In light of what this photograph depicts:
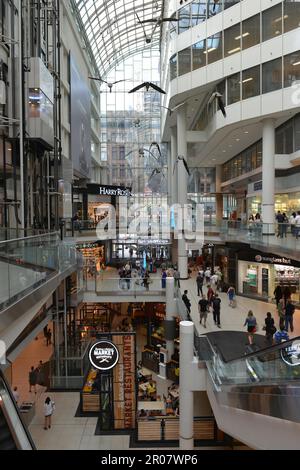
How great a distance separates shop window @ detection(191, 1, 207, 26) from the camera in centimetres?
2214

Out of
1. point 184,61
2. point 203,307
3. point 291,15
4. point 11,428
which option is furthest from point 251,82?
point 11,428

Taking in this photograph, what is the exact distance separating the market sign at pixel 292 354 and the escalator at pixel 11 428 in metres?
6.06

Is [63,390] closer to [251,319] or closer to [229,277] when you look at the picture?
[251,319]

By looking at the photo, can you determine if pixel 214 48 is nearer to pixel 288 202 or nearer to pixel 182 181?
pixel 182 181

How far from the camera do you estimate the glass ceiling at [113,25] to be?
3597 cm

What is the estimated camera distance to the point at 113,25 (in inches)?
1704

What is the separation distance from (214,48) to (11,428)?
21603 mm

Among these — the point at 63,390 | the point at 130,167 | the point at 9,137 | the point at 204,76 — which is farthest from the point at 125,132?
the point at 63,390

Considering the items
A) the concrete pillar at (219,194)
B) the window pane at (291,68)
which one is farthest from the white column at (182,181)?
the concrete pillar at (219,194)

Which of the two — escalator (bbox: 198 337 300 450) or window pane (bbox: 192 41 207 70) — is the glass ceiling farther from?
escalator (bbox: 198 337 300 450)

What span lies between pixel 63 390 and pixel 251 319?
28.5 feet

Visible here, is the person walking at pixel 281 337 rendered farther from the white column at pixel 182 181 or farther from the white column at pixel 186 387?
the white column at pixel 182 181

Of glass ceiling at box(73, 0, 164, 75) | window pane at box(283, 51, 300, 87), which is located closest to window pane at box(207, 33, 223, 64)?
window pane at box(283, 51, 300, 87)
